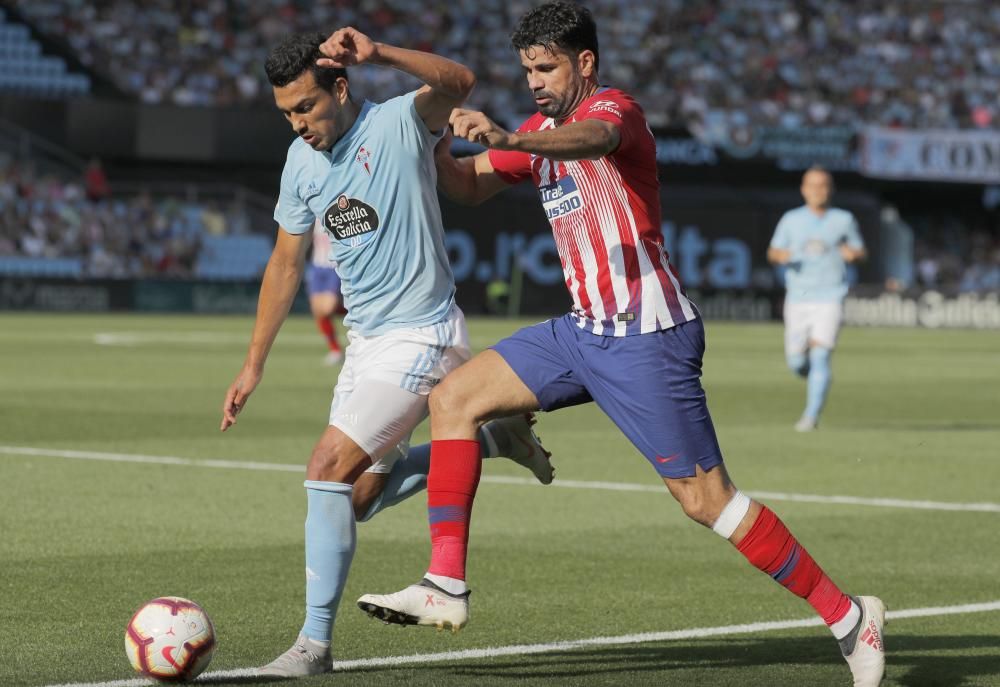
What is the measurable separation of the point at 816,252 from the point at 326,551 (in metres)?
10.6

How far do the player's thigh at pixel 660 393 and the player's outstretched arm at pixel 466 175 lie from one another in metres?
0.87

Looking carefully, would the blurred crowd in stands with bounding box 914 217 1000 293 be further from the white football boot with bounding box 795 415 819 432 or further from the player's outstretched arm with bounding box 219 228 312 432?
the player's outstretched arm with bounding box 219 228 312 432

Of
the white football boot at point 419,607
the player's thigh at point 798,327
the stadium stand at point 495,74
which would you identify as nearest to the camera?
the white football boot at point 419,607

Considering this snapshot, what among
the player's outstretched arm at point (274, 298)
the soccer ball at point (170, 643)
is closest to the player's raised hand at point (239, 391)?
the player's outstretched arm at point (274, 298)

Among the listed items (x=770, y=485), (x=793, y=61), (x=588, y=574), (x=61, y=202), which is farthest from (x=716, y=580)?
(x=793, y=61)

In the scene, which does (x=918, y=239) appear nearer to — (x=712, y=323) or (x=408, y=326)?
(x=712, y=323)

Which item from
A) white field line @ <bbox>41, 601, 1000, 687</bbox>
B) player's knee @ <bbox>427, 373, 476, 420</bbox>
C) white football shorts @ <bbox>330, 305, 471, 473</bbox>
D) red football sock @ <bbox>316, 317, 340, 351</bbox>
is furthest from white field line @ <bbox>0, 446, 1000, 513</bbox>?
red football sock @ <bbox>316, 317, 340, 351</bbox>

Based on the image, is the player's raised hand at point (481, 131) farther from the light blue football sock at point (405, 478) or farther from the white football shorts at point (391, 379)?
the light blue football sock at point (405, 478)

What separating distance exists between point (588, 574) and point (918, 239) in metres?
47.9

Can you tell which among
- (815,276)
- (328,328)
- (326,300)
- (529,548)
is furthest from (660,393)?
(328,328)

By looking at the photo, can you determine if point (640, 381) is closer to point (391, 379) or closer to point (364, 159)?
point (391, 379)

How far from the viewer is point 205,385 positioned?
63.6ft

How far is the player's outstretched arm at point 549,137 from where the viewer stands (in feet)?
15.6

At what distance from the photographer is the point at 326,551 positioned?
5.53 metres
